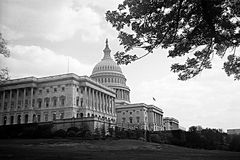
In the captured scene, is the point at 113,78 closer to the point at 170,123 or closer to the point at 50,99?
the point at 170,123

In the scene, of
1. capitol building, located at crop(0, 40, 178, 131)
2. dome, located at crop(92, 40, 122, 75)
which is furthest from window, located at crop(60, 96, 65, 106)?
dome, located at crop(92, 40, 122, 75)

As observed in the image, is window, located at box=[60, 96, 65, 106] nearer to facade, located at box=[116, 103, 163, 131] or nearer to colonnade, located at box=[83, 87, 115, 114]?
colonnade, located at box=[83, 87, 115, 114]

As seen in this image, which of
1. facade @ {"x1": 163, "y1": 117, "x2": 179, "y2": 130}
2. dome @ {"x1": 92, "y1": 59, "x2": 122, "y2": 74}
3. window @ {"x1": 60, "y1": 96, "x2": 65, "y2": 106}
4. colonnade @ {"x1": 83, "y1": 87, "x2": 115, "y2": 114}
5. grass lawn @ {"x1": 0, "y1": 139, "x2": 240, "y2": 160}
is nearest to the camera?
grass lawn @ {"x1": 0, "y1": 139, "x2": 240, "y2": 160}

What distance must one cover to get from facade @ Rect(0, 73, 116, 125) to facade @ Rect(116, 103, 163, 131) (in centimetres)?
2748

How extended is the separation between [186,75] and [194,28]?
333 centimetres

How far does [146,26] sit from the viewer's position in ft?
48.1

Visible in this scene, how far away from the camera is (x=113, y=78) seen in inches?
5546

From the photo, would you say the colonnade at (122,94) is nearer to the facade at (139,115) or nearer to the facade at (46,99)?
the facade at (139,115)

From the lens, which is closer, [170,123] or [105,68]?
[105,68]

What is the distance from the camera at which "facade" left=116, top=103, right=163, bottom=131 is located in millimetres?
119625

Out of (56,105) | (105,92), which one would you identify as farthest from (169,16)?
(105,92)

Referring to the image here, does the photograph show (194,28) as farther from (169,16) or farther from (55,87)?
(55,87)

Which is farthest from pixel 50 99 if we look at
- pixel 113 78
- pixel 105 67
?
pixel 105 67

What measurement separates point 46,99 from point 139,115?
4319 cm
